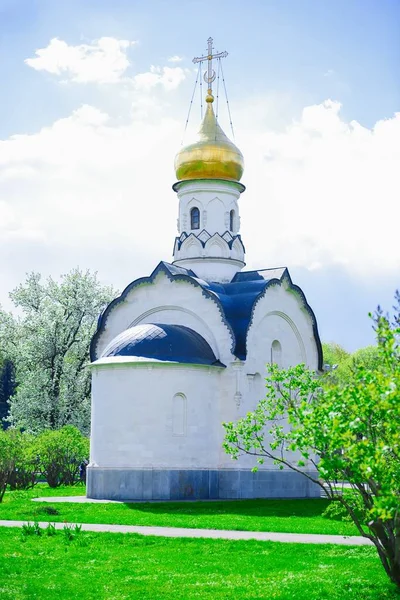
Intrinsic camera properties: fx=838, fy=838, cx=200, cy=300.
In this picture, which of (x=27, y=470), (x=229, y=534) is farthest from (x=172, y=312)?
(x=229, y=534)

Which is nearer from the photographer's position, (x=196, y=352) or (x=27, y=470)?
(x=196, y=352)

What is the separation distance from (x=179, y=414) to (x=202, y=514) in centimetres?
421

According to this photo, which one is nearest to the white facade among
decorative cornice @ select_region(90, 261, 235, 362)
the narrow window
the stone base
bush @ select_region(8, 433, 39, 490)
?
decorative cornice @ select_region(90, 261, 235, 362)

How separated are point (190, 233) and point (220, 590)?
16878 mm

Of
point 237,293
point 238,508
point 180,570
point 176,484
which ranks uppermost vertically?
point 237,293

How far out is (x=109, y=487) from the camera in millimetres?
19969

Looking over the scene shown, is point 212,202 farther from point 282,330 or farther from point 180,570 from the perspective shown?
point 180,570

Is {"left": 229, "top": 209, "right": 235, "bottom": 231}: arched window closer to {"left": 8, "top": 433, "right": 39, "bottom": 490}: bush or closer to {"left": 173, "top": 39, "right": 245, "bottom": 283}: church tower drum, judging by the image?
{"left": 173, "top": 39, "right": 245, "bottom": 283}: church tower drum

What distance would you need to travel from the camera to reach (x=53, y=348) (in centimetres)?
3067

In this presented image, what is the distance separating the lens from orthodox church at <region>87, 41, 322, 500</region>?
20.0 metres

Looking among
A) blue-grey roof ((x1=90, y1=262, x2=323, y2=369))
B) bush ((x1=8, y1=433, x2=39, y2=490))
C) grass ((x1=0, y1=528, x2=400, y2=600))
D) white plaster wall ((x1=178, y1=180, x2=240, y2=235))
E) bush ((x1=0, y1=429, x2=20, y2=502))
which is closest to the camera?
grass ((x1=0, y1=528, x2=400, y2=600))

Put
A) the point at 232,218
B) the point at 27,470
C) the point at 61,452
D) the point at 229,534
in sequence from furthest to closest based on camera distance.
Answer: the point at 61,452 < the point at 27,470 < the point at 232,218 < the point at 229,534

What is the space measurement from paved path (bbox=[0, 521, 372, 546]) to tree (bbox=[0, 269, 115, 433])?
1594 cm

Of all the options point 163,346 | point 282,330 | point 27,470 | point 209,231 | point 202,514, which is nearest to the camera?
point 202,514
